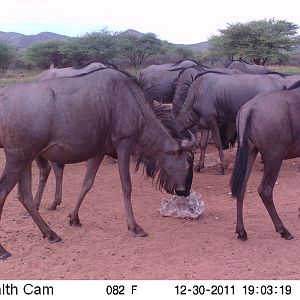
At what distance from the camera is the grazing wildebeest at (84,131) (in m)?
5.09

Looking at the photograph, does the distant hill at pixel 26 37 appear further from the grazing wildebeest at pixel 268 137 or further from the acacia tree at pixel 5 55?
the grazing wildebeest at pixel 268 137

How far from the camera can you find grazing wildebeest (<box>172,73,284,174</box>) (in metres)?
9.62

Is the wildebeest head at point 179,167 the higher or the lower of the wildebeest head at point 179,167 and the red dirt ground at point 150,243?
the higher

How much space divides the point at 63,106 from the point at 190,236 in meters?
2.25

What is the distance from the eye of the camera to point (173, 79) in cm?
1386

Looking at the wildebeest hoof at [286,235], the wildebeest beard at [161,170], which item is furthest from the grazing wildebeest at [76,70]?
the wildebeest hoof at [286,235]

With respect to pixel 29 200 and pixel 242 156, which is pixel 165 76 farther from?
pixel 29 200

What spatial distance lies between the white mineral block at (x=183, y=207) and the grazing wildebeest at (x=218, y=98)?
10.0 feet

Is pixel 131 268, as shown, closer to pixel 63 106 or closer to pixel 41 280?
pixel 41 280

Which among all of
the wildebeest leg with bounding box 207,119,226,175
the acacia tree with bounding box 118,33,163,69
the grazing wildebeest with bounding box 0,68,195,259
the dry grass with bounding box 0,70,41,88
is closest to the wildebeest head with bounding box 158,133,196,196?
the grazing wildebeest with bounding box 0,68,195,259

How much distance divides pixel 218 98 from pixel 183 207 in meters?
3.90

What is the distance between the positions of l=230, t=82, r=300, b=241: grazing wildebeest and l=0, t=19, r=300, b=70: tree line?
26843mm

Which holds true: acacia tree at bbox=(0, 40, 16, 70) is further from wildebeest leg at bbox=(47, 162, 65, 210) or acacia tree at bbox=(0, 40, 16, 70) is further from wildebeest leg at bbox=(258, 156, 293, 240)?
wildebeest leg at bbox=(258, 156, 293, 240)

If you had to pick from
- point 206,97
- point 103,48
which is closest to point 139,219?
point 206,97
